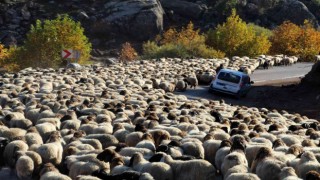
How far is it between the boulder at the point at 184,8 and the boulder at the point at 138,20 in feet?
32.8

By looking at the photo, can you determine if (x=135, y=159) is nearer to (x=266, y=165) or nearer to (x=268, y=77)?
(x=266, y=165)

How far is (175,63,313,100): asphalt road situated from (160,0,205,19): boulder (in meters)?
46.2

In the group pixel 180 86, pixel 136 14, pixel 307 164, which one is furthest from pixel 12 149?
pixel 136 14

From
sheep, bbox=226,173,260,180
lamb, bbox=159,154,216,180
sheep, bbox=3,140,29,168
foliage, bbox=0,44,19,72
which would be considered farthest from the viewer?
foliage, bbox=0,44,19,72

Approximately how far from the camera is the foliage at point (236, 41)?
6053 centimetres

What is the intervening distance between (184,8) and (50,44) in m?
49.4

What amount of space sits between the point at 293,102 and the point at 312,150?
62.7 ft

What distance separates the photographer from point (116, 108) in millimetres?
20797

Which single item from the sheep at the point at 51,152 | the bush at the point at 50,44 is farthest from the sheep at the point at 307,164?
the bush at the point at 50,44

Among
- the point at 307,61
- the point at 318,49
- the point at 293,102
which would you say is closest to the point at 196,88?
the point at 293,102

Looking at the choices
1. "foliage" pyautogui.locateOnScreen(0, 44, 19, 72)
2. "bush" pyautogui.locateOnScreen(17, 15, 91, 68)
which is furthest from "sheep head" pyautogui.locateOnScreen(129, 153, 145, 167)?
"foliage" pyautogui.locateOnScreen(0, 44, 19, 72)

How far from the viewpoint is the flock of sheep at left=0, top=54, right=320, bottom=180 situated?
1270cm

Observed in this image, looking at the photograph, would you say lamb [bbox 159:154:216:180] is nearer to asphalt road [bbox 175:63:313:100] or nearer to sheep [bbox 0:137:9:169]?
sheep [bbox 0:137:9:169]

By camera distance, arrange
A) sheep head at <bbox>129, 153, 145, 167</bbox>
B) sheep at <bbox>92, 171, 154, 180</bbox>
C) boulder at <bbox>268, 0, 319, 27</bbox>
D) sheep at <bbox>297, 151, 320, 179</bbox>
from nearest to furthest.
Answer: sheep at <bbox>92, 171, 154, 180</bbox>, sheep at <bbox>297, 151, 320, 179</bbox>, sheep head at <bbox>129, 153, 145, 167</bbox>, boulder at <bbox>268, 0, 319, 27</bbox>
